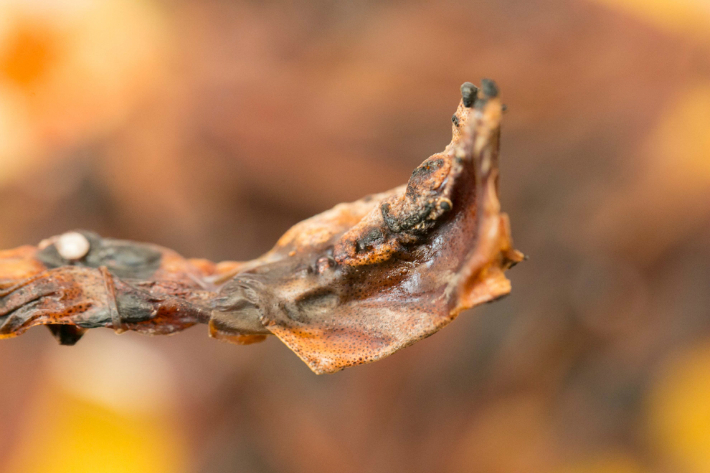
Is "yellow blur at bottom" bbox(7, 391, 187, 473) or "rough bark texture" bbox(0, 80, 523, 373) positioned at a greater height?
"rough bark texture" bbox(0, 80, 523, 373)

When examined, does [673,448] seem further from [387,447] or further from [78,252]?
[78,252]

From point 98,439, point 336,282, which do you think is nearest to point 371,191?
point 336,282

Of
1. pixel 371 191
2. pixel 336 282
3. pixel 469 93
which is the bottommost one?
pixel 336 282

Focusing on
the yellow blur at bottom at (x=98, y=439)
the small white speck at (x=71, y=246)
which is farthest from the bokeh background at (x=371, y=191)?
the small white speck at (x=71, y=246)

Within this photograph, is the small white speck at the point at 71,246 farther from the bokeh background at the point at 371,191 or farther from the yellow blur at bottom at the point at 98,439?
the yellow blur at bottom at the point at 98,439

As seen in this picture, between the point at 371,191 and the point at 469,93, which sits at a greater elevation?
the point at 371,191

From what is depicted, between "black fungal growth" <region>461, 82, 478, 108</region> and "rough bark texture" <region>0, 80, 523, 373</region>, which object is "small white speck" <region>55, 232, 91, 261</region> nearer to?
"rough bark texture" <region>0, 80, 523, 373</region>

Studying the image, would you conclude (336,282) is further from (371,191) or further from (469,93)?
(371,191)

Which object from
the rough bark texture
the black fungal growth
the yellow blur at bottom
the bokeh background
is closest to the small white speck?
the rough bark texture
